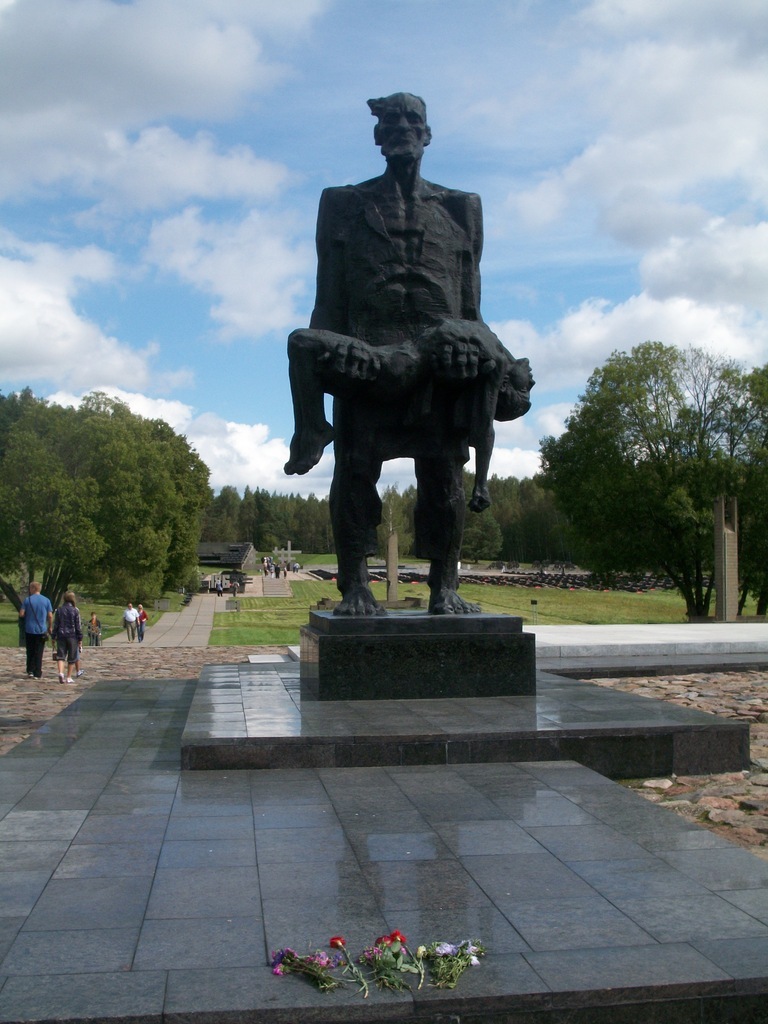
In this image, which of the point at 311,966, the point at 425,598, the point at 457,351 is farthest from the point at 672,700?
the point at 425,598

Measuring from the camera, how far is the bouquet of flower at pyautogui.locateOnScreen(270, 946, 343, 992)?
8.77ft

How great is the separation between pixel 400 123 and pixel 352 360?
1859 mm

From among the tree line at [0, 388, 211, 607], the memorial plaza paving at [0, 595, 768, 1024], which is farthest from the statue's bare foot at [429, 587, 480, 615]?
the tree line at [0, 388, 211, 607]

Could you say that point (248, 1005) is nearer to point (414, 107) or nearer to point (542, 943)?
point (542, 943)

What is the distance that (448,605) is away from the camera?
299 inches

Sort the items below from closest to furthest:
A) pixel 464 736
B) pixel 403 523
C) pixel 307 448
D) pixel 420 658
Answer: pixel 464 736
pixel 420 658
pixel 307 448
pixel 403 523

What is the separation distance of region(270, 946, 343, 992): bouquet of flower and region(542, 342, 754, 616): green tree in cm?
2967

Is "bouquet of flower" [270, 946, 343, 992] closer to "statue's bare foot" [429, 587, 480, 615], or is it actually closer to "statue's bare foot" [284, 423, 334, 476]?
"statue's bare foot" [429, 587, 480, 615]

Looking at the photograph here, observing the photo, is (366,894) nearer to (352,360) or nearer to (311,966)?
(311,966)

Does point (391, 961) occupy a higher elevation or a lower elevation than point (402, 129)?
lower

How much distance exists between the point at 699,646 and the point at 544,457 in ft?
71.1

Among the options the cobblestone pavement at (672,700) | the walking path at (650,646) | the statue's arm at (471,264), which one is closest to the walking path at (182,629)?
the cobblestone pavement at (672,700)

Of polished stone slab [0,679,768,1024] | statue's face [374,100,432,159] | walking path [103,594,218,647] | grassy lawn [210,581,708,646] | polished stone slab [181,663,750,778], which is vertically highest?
statue's face [374,100,432,159]

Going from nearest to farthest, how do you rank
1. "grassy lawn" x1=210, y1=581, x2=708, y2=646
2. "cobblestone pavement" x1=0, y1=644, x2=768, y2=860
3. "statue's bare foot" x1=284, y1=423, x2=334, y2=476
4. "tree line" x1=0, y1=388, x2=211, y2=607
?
"cobblestone pavement" x1=0, y1=644, x2=768, y2=860 → "statue's bare foot" x1=284, y1=423, x2=334, y2=476 → "grassy lawn" x1=210, y1=581, x2=708, y2=646 → "tree line" x1=0, y1=388, x2=211, y2=607
